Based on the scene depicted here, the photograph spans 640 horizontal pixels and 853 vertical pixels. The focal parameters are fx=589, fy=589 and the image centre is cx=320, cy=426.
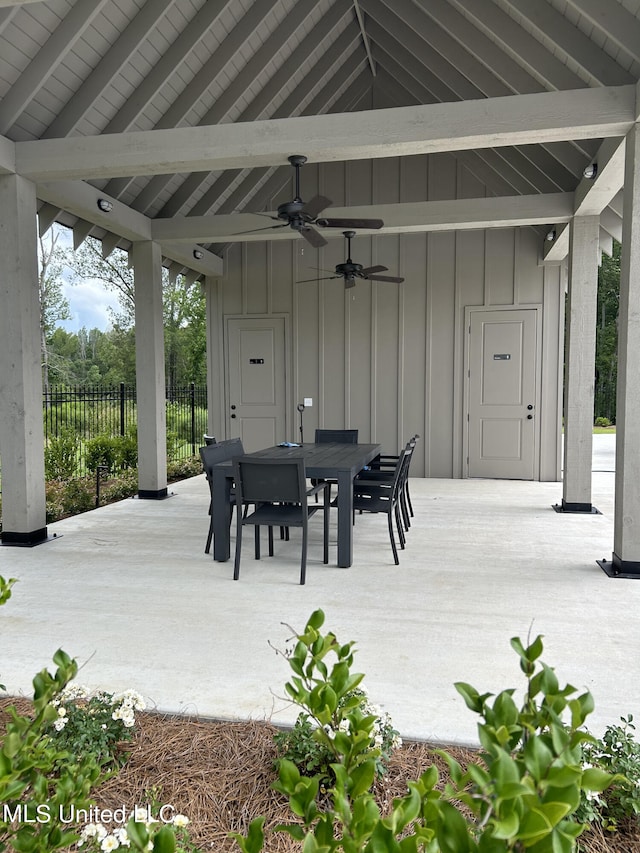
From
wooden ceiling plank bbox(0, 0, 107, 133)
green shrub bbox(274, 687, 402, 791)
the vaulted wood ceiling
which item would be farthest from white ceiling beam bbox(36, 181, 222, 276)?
green shrub bbox(274, 687, 402, 791)

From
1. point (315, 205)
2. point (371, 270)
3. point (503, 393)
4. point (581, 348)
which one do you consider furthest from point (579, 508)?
point (315, 205)

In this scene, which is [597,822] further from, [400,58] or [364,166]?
[364,166]

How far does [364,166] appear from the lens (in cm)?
864

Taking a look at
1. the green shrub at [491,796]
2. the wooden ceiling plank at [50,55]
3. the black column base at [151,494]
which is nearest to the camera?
the green shrub at [491,796]

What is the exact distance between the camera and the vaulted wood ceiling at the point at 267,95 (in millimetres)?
4117

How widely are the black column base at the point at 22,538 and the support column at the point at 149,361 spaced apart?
2150mm

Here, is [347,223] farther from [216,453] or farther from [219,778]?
[219,778]

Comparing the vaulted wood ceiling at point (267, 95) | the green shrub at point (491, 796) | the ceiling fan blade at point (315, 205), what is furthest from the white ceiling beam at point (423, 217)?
the green shrub at point (491, 796)

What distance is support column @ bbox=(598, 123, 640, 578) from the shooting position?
407 cm

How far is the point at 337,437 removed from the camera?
6953 mm

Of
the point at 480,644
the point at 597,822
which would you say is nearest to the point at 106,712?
the point at 597,822

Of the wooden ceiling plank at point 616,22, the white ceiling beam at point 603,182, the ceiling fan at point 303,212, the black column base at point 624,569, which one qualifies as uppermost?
the wooden ceiling plank at point 616,22

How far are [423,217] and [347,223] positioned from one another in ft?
6.36

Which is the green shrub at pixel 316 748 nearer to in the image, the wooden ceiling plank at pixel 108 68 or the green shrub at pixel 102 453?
the wooden ceiling plank at pixel 108 68
